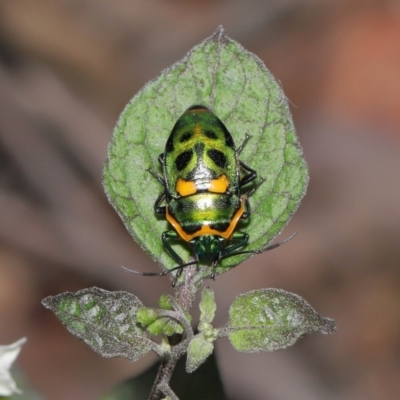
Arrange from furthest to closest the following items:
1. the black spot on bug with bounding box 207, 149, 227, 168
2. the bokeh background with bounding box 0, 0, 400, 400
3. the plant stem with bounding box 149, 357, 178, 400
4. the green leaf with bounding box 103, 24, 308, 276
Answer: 1. the bokeh background with bounding box 0, 0, 400, 400
2. the black spot on bug with bounding box 207, 149, 227, 168
3. the green leaf with bounding box 103, 24, 308, 276
4. the plant stem with bounding box 149, 357, 178, 400

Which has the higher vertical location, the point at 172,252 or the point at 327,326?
the point at 172,252

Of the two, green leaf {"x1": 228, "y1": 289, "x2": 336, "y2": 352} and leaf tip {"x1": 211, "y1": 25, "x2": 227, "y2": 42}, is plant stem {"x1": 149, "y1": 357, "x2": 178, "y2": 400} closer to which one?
green leaf {"x1": 228, "y1": 289, "x2": 336, "y2": 352}

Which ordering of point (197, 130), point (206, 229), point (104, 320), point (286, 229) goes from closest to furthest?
point (104, 320) → point (197, 130) → point (206, 229) → point (286, 229)

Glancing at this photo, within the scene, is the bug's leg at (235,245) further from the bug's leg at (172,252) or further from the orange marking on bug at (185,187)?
the orange marking on bug at (185,187)

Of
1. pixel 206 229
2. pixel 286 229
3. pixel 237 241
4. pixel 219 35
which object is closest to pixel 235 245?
pixel 237 241

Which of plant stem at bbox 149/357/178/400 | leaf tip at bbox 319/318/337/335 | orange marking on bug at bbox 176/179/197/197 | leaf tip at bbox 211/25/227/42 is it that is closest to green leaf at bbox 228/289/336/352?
leaf tip at bbox 319/318/337/335

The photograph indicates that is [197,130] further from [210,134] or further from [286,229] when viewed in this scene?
[286,229]

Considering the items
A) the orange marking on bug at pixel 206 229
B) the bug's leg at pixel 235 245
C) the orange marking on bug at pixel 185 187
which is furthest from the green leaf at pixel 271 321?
the orange marking on bug at pixel 185 187

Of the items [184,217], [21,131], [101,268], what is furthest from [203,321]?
[21,131]
